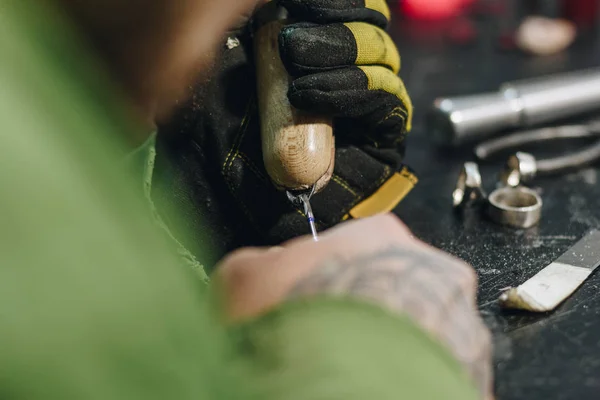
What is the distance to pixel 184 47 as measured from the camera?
0.50 meters

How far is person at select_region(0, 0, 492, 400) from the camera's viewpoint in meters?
0.32

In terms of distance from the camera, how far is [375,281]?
15.0 inches

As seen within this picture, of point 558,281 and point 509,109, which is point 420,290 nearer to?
point 558,281

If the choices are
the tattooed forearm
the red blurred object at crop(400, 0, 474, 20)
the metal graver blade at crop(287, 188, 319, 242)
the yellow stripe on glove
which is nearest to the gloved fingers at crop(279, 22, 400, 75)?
the yellow stripe on glove

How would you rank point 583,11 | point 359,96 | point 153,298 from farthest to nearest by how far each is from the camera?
point 583,11
point 359,96
point 153,298

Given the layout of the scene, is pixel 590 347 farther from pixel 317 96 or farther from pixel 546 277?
pixel 317 96

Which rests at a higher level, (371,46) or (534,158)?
(371,46)

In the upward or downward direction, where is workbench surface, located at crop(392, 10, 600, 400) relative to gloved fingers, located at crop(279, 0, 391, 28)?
downward

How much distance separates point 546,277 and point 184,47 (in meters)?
0.37

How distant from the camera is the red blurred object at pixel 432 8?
133 cm

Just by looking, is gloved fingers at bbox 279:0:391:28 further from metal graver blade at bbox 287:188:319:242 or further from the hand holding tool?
metal graver blade at bbox 287:188:319:242

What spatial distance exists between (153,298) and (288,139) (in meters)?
0.25

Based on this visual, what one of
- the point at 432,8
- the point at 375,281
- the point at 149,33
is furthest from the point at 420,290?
the point at 432,8

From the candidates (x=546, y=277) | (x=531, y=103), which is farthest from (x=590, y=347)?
(x=531, y=103)
